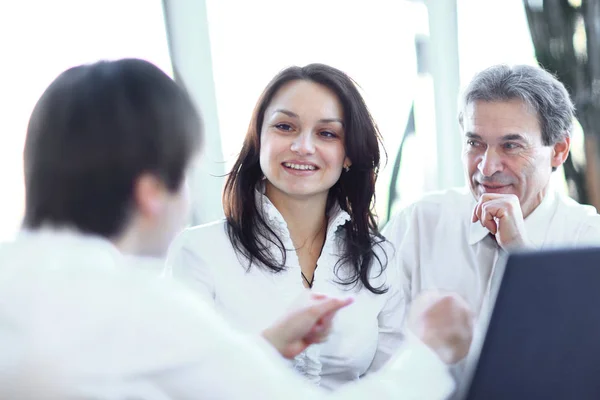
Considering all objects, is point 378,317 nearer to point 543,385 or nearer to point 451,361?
point 451,361

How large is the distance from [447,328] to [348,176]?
1.03 m

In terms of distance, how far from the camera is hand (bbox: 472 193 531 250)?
1.92 meters

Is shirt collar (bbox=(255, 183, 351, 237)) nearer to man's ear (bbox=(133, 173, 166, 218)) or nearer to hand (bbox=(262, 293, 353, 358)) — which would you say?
hand (bbox=(262, 293, 353, 358))

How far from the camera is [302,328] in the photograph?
1223mm

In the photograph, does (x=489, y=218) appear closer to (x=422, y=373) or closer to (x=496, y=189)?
(x=496, y=189)

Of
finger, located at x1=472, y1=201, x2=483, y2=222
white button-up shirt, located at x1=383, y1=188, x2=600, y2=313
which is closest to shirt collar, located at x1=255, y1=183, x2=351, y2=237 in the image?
white button-up shirt, located at x1=383, y1=188, x2=600, y2=313

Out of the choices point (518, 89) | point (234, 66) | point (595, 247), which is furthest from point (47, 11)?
point (595, 247)

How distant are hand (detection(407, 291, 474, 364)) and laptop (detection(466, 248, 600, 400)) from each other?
0.19m

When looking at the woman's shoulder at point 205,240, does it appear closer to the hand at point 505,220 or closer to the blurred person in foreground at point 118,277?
the hand at point 505,220

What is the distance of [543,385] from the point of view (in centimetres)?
90

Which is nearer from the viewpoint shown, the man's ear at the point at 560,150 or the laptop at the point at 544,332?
the laptop at the point at 544,332

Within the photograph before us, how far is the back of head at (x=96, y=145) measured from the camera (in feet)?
3.02

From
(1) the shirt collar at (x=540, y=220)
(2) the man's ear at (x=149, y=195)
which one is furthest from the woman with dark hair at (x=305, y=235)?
(2) the man's ear at (x=149, y=195)

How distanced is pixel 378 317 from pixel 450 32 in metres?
2.13
